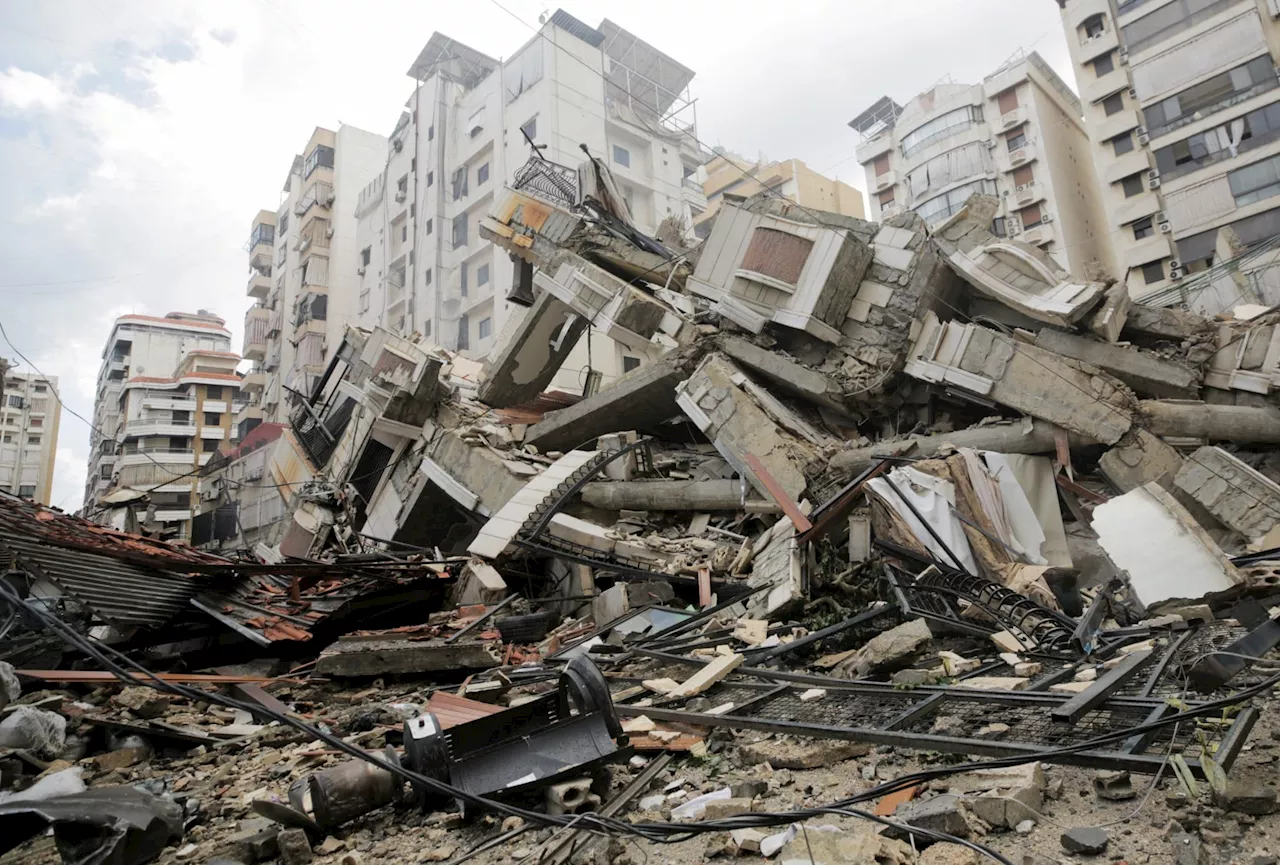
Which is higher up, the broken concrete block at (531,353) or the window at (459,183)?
the window at (459,183)

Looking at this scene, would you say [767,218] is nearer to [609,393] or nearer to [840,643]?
[609,393]

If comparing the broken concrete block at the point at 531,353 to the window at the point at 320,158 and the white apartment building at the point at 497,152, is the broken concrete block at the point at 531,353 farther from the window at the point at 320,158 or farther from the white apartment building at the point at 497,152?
the window at the point at 320,158

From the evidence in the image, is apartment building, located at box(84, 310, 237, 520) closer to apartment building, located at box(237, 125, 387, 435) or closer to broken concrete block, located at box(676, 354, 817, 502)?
apartment building, located at box(237, 125, 387, 435)

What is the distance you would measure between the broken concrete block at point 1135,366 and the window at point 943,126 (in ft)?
92.3

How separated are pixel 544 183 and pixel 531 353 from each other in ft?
24.9

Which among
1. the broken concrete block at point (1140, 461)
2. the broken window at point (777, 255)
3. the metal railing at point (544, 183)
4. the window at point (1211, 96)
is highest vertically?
the window at point (1211, 96)

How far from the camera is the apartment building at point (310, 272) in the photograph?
41.6m

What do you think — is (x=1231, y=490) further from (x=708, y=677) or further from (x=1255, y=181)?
(x=1255, y=181)

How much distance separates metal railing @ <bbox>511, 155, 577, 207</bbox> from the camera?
20406 millimetres

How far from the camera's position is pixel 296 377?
39031mm

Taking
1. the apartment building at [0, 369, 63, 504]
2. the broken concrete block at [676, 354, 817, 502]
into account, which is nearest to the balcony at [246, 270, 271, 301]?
the apartment building at [0, 369, 63, 504]

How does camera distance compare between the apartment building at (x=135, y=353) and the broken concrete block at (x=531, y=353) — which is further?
the apartment building at (x=135, y=353)

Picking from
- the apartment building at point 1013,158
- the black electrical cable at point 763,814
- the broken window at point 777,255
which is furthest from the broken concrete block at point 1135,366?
the apartment building at point 1013,158

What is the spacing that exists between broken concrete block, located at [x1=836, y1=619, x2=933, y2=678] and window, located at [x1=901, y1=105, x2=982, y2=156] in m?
35.7
